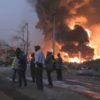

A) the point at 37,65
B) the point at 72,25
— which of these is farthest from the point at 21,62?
the point at 72,25

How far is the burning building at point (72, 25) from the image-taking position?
71500 millimetres

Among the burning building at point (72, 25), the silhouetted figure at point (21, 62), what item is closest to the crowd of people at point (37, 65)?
the silhouetted figure at point (21, 62)

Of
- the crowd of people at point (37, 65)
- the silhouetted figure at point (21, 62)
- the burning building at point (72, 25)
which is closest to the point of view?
the crowd of people at point (37, 65)

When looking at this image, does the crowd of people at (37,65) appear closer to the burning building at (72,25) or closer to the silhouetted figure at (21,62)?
the silhouetted figure at (21,62)

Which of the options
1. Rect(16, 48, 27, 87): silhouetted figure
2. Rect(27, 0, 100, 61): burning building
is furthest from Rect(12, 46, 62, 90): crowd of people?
Rect(27, 0, 100, 61): burning building

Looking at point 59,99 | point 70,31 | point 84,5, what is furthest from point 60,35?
point 59,99

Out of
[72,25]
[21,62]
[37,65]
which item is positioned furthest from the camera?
[72,25]

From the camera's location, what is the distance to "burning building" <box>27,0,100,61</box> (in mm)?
71500

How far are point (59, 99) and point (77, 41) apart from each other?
57.3 metres

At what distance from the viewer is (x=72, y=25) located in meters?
74.9

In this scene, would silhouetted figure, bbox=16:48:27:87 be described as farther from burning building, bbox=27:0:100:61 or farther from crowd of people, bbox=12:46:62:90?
burning building, bbox=27:0:100:61

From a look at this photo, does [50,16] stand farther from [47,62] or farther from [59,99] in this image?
[59,99]

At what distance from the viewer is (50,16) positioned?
72562mm

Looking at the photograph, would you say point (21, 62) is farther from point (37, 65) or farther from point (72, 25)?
point (72, 25)
